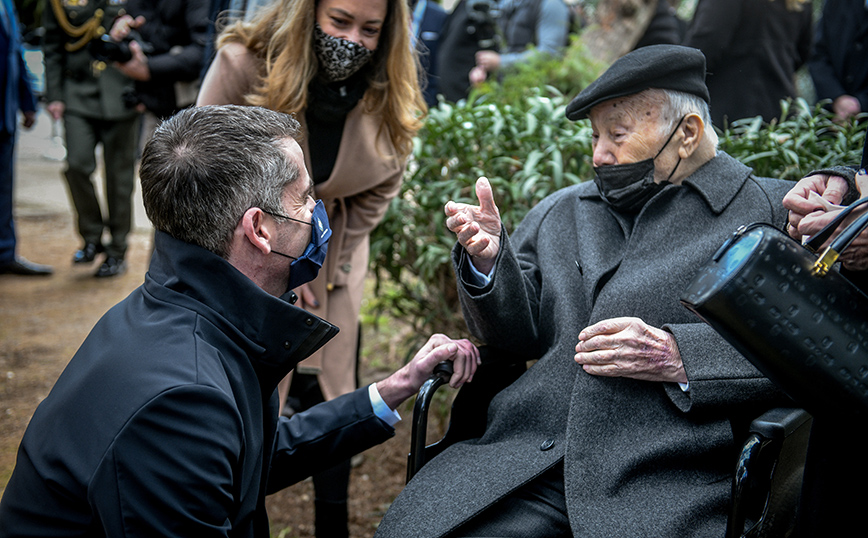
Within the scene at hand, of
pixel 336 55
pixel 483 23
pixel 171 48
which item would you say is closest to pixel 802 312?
pixel 336 55

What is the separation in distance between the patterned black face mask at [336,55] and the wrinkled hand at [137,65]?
6.45 ft

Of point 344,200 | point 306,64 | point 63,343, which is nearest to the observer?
point 306,64

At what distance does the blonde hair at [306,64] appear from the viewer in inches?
95.7

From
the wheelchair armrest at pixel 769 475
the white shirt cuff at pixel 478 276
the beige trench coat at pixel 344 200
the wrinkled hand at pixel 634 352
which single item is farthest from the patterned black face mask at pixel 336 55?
the wheelchair armrest at pixel 769 475

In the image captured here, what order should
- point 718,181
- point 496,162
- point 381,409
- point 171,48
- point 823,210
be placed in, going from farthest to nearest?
point 171,48 < point 496,162 < point 718,181 < point 381,409 < point 823,210

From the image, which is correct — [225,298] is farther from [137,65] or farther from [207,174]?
[137,65]

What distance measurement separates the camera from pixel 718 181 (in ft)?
6.70

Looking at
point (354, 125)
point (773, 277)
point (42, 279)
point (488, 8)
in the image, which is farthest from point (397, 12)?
point (42, 279)

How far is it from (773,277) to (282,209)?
3.38 feet

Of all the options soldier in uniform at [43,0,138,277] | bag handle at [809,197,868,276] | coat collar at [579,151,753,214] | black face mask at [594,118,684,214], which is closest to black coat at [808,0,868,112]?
coat collar at [579,151,753,214]

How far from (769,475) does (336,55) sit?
1.85m

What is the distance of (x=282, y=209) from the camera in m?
1.64

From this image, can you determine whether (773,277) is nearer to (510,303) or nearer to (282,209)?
(510,303)

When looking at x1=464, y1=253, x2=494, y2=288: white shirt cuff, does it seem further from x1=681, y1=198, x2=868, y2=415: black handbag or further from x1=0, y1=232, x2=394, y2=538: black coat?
x1=681, y1=198, x2=868, y2=415: black handbag
